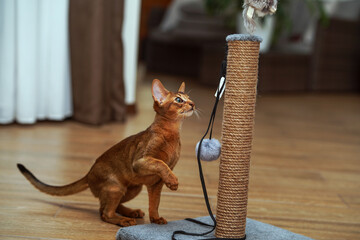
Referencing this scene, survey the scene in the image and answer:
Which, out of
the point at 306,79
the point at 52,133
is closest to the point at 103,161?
the point at 52,133

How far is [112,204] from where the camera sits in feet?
4.45

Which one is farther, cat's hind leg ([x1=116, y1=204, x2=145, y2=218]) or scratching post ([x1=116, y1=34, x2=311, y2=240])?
cat's hind leg ([x1=116, y1=204, x2=145, y2=218])

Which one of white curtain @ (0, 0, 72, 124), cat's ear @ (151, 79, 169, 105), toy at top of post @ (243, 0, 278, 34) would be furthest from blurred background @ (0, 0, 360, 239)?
toy at top of post @ (243, 0, 278, 34)

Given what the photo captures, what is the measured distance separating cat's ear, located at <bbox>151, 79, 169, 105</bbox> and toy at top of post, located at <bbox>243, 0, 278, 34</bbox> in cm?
25

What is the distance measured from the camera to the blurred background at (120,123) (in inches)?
61.2

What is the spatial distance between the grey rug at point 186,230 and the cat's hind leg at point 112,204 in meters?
0.09

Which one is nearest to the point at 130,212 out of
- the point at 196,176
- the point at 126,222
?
the point at 126,222

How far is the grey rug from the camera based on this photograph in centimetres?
124

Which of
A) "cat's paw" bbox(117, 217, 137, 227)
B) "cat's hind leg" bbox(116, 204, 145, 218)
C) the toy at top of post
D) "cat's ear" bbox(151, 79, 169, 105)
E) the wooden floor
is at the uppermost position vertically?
the toy at top of post

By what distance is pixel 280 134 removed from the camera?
294cm

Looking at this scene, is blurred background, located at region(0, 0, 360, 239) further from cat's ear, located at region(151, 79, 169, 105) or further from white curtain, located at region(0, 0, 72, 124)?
cat's ear, located at region(151, 79, 169, 105)

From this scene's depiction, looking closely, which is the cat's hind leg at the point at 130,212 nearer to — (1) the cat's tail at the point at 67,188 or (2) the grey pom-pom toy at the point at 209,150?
(1) the cat's tail at the point at 67,188

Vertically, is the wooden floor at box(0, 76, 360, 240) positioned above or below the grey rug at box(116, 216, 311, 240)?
below

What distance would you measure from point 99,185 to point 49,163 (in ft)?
2.24
